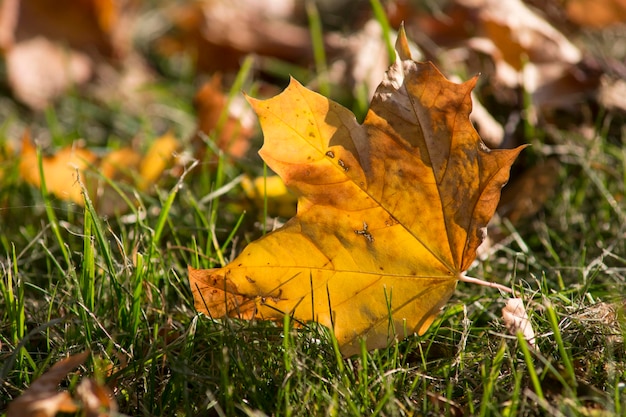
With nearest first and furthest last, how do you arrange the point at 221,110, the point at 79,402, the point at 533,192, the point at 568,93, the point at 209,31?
the point at 79,402 < the point at 533,192 < the point at 568,93 < the point at 221,110 < the point at 209,31

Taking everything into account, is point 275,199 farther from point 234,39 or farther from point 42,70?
point 42,70

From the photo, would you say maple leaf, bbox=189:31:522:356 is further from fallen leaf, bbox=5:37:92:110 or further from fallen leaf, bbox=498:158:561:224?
fallen leaf, bbox=5:37:92:110

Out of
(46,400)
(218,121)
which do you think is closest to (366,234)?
(46,400)

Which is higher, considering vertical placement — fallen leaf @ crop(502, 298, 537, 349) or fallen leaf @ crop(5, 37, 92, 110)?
fallen leaf @ crop(502, 298, 537, 349)

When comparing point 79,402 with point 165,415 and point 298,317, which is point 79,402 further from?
point 298,317

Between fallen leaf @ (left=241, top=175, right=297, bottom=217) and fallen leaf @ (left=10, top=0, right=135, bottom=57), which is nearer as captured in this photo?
fallen leaf @ (left=241, top=175, right=297, bottom=217)

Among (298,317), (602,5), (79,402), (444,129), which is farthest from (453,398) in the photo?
(602,5)

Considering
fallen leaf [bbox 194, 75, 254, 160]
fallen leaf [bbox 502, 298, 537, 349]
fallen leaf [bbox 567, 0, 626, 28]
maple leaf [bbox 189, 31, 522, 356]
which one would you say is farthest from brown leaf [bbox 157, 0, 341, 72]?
fallen leaf [bbox 502, 298, 537, 349]
